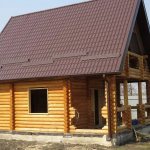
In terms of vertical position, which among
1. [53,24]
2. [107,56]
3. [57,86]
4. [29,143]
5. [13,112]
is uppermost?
[53,24]

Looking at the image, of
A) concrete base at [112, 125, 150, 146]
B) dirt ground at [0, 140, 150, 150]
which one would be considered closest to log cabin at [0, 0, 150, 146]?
concrete base at [112, 125, 150, 146]

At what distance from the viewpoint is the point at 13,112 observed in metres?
19.2

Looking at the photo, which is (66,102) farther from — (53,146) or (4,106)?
(4,106)

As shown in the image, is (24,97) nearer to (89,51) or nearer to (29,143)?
(29,143)

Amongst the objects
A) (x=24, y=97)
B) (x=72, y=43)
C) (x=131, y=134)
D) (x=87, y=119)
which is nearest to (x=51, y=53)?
(x=72, y=43)

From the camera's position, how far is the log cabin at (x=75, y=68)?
55.3ft

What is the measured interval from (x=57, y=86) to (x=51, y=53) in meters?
2.13

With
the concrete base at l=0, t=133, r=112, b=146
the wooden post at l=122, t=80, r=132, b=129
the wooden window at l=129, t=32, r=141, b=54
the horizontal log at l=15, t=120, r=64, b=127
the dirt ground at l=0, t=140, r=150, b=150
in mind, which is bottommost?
the dirt ground at l=0, t=140, r=150, b=150

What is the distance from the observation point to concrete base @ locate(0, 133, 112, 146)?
53.5ft

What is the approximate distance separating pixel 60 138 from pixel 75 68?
10.9 ft

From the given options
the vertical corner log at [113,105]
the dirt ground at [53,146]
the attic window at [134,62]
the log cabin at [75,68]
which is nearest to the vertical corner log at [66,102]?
the log cabin at [75,68]

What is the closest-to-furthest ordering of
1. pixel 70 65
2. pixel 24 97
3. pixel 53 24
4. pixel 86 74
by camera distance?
pixel 86 74 < pixel 70 65 < pixel 24 97 < pixel 53 24

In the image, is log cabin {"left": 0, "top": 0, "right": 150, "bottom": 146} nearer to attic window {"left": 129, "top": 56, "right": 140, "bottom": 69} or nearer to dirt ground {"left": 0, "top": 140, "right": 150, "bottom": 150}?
attic window {"left": 129, "top": 56, "right": 140, "bottom": 69}

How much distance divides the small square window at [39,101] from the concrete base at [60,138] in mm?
1670
